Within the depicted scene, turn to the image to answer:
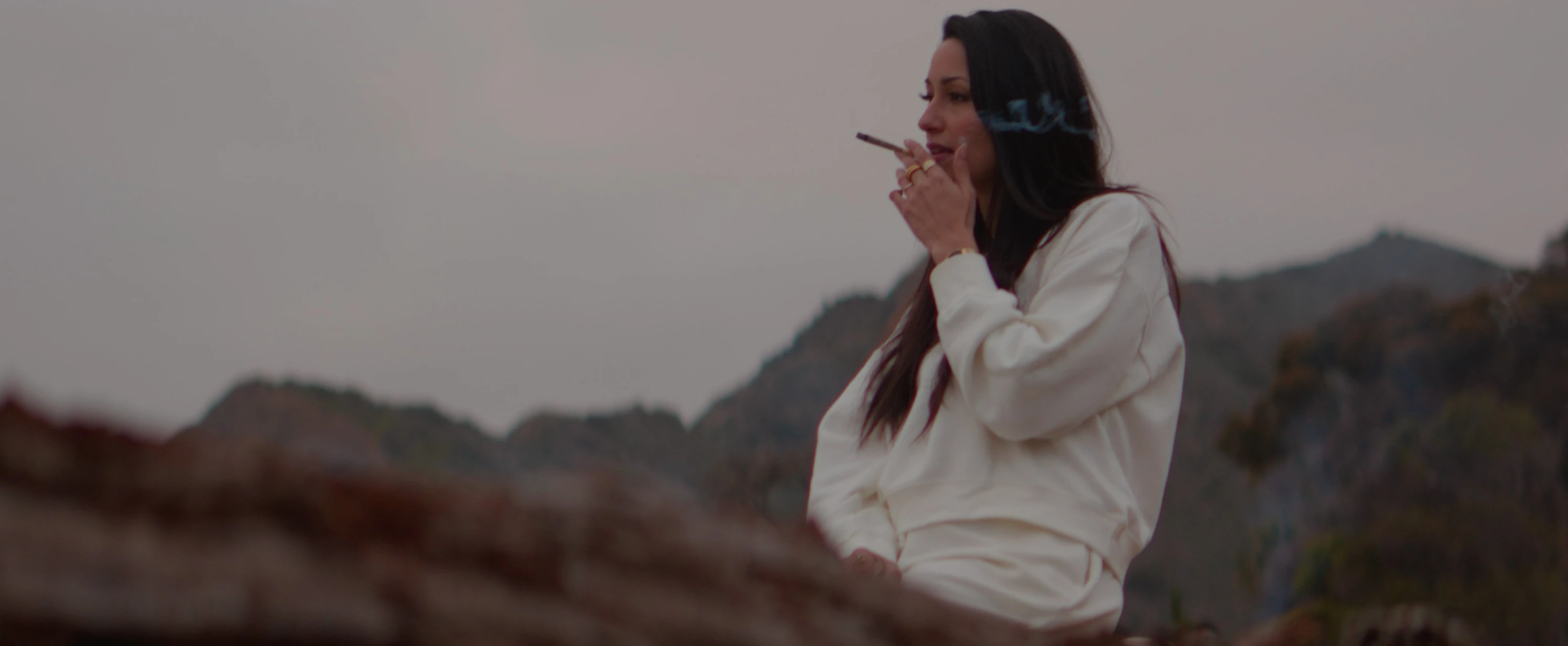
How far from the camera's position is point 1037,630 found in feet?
2.15

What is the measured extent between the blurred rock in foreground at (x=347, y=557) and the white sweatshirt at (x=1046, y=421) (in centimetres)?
119

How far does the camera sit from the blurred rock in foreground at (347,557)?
0.38 metres

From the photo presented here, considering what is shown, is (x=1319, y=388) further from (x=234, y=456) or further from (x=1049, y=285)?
(x=234, y=456)

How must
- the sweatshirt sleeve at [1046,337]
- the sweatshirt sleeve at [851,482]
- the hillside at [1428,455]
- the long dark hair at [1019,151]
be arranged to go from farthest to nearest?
the hillside at [1428,455] → the long dark hair at [1019,151] → the sweatshirt sleeve at [851,482] → the sweatshirt sleeve at [1046,337]

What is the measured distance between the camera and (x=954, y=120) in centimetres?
215

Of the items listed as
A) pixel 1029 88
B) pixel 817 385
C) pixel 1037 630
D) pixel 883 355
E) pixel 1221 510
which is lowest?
pixel 1221 510

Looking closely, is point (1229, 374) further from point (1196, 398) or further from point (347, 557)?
point (347, 557)

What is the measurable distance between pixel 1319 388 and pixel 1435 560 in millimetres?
3530

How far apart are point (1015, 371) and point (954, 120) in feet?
1.96

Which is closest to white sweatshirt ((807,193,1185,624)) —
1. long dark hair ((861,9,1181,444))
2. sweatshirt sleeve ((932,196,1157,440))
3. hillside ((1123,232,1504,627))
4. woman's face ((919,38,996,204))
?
sweatshirt sleeve ((932,196,1157,440))

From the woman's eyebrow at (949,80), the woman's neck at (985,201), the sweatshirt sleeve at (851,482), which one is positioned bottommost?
the sweatshirt sleeve at (851,482)

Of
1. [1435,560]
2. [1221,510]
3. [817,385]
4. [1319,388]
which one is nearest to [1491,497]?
[1435,560]

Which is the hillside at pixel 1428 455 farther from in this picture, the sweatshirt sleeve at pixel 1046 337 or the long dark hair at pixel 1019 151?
the sweatshirt sleeve at pixel 1046 337

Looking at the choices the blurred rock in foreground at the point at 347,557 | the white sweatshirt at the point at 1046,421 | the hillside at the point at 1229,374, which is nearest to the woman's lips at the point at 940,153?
the white sweatshirt at the point at 1046,421
